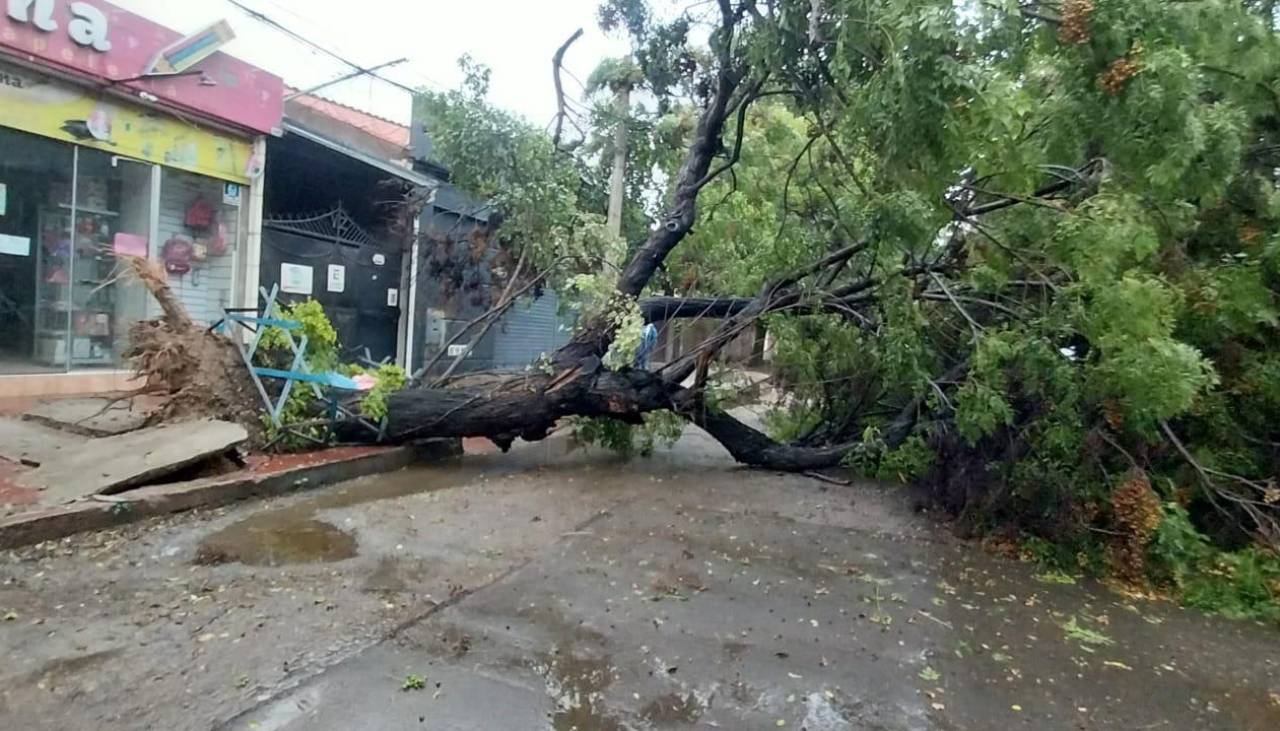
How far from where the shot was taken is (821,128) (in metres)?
6.99

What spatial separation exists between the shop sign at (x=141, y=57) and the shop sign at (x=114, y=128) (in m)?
0.23

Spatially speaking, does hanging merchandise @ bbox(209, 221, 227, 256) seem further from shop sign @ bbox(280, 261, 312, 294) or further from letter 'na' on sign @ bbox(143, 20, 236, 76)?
letter 'na' on sign @ bbox(143, 20, 236, 76)

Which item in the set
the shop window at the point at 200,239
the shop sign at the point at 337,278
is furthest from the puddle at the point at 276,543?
the shop sign at the point at 337,278

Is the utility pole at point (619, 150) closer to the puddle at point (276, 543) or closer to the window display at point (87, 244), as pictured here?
the window display at point (87, 244)

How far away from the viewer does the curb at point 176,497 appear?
5.26m

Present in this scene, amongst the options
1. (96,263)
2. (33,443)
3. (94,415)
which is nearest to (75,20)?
(96,263)

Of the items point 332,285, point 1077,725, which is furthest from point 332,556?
point 332,285

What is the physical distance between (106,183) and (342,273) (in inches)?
153

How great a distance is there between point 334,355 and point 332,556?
3.53 metres

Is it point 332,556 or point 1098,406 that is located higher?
point 1098,406

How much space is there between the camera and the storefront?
872 cm

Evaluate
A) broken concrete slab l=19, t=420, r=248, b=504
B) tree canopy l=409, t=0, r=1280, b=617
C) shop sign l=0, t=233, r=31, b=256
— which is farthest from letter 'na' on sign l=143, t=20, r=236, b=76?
broken concrete slab l=19, t=420, r=248, b=504

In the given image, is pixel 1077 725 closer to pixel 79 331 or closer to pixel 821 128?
pixel 821 128

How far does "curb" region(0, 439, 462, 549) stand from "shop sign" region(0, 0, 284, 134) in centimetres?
478
